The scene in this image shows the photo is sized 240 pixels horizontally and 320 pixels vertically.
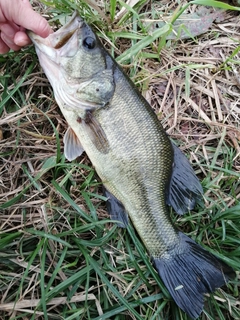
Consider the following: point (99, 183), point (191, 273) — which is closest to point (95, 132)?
point (99, 183)

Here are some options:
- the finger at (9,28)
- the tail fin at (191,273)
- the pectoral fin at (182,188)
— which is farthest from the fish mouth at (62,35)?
the tail fin at (191,273)

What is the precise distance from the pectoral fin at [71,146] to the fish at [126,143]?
0.24ft

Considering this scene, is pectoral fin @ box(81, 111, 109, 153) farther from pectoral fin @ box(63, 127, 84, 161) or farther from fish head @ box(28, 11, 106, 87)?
fish head @ box(28, 11, 106, 87)

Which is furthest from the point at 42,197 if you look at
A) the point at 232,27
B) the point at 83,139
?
the point at 232,27

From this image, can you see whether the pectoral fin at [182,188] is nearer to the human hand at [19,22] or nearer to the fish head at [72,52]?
the fish head at [72,52]

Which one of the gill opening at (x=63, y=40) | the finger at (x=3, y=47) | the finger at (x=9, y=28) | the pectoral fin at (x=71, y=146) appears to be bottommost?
the pectoral fin at (x=71, y=146)

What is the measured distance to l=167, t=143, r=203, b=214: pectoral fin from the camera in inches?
113

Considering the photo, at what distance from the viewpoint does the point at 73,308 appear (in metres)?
2.60

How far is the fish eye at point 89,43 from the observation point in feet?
8.80

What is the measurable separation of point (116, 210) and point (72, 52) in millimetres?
1242

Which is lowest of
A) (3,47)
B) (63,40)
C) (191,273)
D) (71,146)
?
(191,273)

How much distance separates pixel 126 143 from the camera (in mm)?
2713

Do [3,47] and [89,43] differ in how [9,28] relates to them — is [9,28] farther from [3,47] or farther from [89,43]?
[89,43]

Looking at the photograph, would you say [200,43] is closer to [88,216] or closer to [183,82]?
[183,82]
